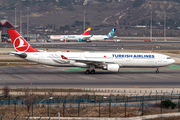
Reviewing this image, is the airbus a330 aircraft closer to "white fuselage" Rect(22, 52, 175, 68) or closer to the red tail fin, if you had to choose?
the red tail fin

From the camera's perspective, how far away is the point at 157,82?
49.0m

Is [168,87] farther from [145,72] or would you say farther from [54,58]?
[54,58]

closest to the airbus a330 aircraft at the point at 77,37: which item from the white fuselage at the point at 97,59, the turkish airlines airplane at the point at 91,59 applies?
the turkish airlines airplane at the point at 91,59

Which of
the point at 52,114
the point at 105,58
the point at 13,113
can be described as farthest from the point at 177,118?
the point at 105,58

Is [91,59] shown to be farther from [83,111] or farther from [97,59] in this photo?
[83,111]

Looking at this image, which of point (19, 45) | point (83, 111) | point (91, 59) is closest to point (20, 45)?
point (19, 45)

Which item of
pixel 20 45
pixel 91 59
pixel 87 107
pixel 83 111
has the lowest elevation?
pixel 83 111

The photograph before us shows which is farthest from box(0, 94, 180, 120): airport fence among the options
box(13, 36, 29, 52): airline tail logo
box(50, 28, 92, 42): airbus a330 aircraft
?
box(50, 28, 92, 42): airbus a330 aircraft

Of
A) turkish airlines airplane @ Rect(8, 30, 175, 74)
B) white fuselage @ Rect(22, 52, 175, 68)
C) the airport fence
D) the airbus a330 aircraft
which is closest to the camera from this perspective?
the airport fence

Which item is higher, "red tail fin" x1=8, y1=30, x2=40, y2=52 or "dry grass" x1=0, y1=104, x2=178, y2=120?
"red tail fin" x1=8, y1=30, x2=40, y2=52

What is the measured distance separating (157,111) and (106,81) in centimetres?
1884

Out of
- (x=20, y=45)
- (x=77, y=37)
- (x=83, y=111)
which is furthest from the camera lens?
(x=77, y=37)

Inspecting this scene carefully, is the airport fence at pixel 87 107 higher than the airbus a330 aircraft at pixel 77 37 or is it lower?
lower

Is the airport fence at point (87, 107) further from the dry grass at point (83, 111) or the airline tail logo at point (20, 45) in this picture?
the airline tail logo at point (20, 45)
